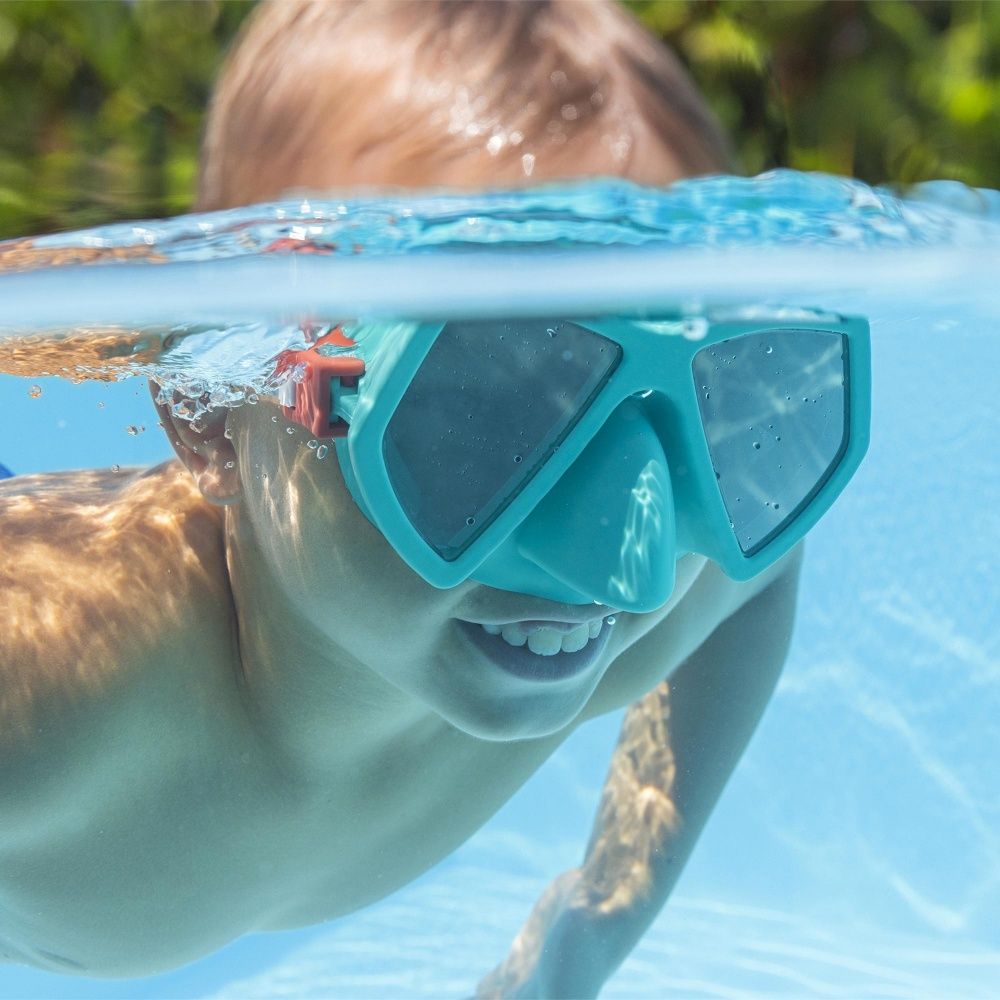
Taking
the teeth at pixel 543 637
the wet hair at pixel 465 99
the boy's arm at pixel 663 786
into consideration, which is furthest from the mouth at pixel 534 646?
the boy's arm at pixel 663 786

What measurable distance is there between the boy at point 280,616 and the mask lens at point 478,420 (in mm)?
167

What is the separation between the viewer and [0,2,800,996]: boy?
2738 millimetres

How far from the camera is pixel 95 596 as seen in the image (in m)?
2.96

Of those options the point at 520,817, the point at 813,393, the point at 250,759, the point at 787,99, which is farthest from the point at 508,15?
the point at 520,817

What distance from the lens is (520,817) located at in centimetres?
1208

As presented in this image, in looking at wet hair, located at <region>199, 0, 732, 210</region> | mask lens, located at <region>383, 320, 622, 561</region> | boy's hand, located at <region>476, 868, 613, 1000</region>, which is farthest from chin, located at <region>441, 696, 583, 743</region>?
boy's hand, located at <region>476, 868, 613, 1000</region>

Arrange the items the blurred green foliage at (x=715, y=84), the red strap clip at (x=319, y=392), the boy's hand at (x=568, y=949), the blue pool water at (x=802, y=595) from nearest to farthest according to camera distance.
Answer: the red strap clip at (x=319, y=392) → the blue pool water at (x=802, y=595) → the boy's hand at (x=568, y=949) → the blurred green foliage at (x=715, y=84)

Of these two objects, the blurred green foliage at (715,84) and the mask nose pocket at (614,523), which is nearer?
the mask nose pocket at (614,523)

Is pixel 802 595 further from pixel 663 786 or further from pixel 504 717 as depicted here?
pixel 504 717

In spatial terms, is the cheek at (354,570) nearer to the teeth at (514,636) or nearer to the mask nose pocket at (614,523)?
the teeth at (514,636)

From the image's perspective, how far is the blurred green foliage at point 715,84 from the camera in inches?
355

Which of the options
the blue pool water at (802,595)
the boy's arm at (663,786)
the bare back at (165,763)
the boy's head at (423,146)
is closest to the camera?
the boy's head at (423,146)

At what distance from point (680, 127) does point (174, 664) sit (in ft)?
6.27

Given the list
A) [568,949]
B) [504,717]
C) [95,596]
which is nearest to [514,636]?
[504,717]
